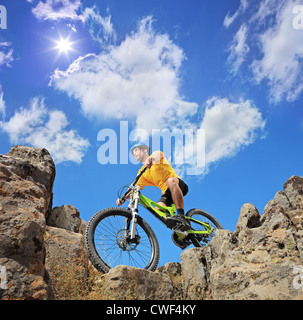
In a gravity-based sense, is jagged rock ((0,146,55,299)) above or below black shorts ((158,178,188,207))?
below

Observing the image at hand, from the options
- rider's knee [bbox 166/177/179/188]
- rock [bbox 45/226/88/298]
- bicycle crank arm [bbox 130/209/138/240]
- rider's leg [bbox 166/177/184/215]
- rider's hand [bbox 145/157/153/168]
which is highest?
rider's hand [bbox 145/157/153/168]

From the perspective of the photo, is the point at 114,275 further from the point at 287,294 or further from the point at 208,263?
the point at 287,294

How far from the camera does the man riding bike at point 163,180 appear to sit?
7.26 meters

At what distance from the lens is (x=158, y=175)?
757cm

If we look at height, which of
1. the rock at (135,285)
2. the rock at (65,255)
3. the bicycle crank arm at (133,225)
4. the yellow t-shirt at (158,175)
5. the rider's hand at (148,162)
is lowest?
the rock at (135,285)

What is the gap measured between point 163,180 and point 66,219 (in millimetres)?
2699

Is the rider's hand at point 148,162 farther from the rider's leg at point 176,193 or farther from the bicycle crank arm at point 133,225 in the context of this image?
the bicycle crank arm at point 133,225

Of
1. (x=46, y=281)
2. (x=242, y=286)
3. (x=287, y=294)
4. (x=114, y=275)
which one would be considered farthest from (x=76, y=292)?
(x=287, y=294)

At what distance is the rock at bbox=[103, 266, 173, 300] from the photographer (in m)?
4.96

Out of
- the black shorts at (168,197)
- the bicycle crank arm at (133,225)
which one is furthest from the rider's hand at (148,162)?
the bicycle crank arm at (133,225)

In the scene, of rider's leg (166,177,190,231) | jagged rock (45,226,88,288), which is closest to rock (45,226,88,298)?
jagged rock (45,226,88,288)

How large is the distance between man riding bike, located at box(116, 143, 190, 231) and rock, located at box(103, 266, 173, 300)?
1.73 meters

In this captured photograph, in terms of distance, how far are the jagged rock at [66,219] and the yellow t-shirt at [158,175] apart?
1.87m

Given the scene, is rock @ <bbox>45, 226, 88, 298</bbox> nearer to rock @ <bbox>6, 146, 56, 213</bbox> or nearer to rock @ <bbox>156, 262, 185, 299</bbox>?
rock @ <bbox>6, 146, 56, 213</bbox>
